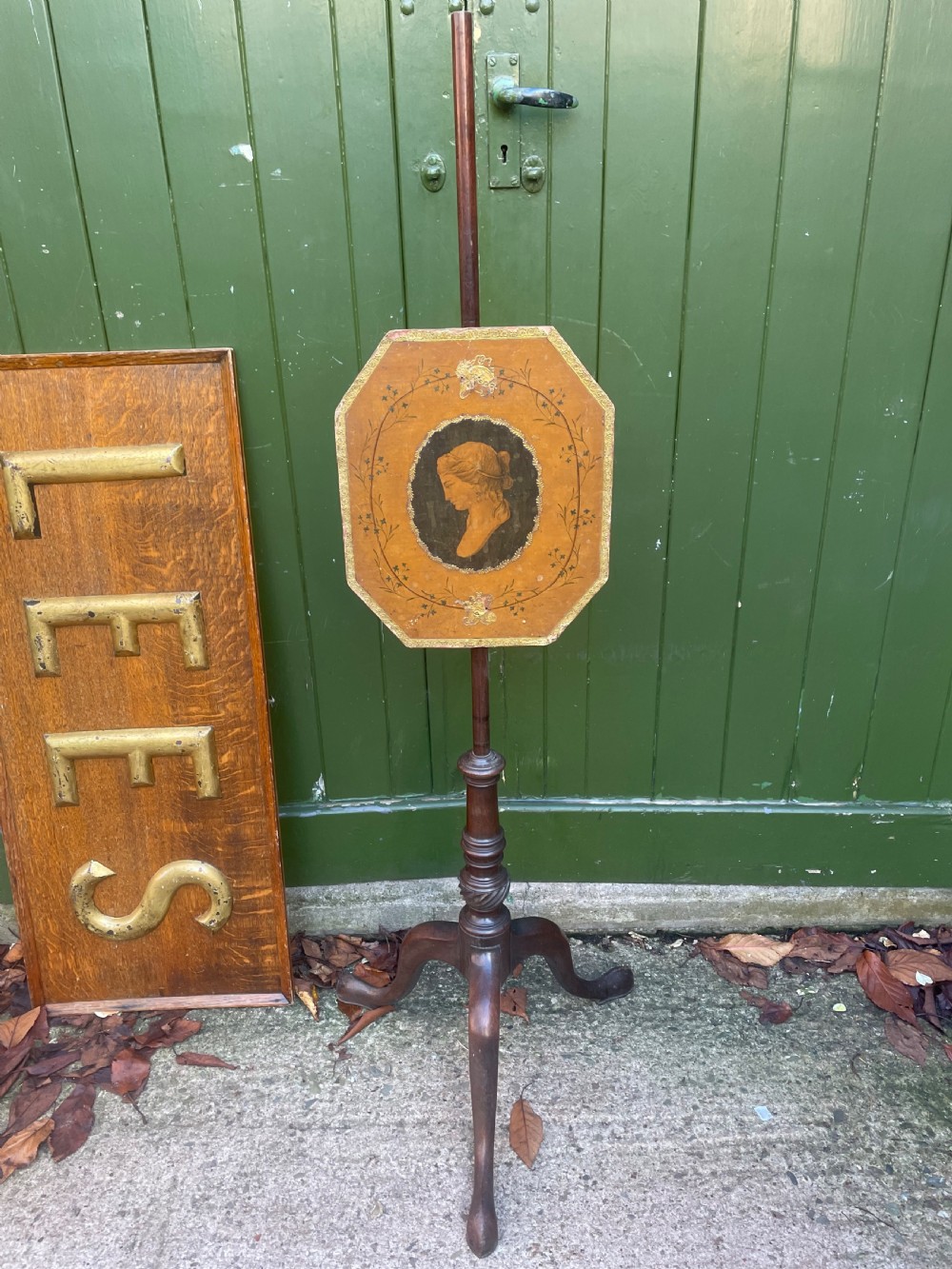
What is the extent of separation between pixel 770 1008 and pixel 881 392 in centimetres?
137

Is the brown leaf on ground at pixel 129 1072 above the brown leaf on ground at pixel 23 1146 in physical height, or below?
below

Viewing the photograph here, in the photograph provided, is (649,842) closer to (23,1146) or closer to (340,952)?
(340,952)

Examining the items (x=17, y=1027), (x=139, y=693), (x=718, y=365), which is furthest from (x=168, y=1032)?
(x=718, y=365)

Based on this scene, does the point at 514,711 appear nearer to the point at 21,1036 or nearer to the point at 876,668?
the point at 876,668

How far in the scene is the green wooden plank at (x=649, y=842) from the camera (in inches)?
76.5

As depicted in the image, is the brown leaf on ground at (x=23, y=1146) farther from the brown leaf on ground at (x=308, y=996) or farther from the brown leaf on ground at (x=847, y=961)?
the brown leaf on ground at (x=847, y=961)

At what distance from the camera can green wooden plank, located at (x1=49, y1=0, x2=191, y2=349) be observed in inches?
54.8

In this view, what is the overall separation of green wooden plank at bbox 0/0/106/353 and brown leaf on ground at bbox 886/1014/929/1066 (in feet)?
7.23

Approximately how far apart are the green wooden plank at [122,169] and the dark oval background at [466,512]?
2.34ft

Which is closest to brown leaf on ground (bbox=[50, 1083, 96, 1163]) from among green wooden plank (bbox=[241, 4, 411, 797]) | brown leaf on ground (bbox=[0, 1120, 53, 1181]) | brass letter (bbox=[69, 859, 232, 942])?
brown leaf on ground (bbox=[0, 1120, 53, 1181])

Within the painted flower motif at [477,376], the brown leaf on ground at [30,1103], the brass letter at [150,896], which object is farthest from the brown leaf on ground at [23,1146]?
the painted flower motif at [477,376]

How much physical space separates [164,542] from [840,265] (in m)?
1.44

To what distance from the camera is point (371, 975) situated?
6.35 ft

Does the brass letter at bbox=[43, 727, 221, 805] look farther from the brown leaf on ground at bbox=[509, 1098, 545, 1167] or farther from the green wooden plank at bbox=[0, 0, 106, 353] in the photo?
the brown leaf on ground at bbox=[509, 1098, 545, 1167]
